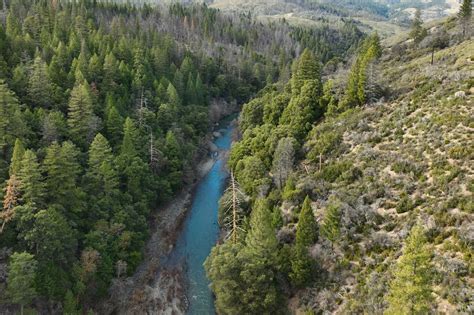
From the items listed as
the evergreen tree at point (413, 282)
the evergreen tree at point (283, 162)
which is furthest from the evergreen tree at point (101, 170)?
the evergreen tree at point (413, 282)

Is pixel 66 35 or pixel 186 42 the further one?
pixel 186 42

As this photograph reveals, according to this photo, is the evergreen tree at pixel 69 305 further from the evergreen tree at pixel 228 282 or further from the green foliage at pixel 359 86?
the green foliage at pixel 359 86

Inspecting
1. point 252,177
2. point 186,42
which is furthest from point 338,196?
point 186,42

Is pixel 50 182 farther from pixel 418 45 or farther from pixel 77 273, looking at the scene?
pixel 418 45

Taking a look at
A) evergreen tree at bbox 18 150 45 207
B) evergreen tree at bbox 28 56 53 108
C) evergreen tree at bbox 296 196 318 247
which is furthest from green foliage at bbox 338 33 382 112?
evergreen tree at bbox 28 56 53 108

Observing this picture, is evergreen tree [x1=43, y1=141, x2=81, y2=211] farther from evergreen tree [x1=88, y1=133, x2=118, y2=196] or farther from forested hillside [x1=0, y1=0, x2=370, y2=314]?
evergreen tree [x1=88, y1=133, x2=118, y2=196]
